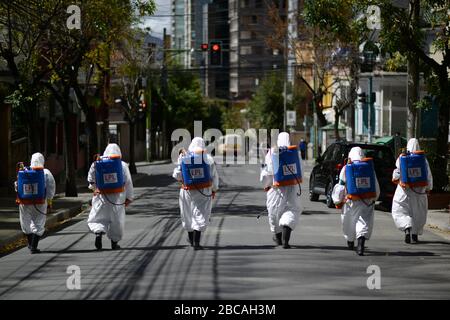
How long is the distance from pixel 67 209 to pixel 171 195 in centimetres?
682

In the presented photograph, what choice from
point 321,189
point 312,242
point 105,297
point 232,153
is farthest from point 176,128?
point 105,297

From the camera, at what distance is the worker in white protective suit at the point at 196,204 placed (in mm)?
15273

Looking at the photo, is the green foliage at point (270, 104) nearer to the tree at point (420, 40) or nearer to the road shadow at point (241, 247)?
the tree at point (420, 40)

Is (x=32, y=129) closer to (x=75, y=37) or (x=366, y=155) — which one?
(x=75, y=37)

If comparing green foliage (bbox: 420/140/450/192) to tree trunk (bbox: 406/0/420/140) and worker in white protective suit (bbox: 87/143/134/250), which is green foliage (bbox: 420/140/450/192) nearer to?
tree trunk (bbox: 406/0/420/140)

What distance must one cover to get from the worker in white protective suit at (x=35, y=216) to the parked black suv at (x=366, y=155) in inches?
364

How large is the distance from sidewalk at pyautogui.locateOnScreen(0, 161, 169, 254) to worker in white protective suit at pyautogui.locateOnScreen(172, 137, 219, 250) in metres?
3.35

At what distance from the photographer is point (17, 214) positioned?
22234 mm

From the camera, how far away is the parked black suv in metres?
23.7

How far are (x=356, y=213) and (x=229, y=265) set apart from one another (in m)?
2.70

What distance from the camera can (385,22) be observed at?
22.3 m

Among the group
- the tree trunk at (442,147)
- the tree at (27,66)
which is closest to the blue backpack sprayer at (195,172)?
the tree at (27,66)

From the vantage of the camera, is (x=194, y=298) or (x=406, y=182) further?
(x=406, y=182)
